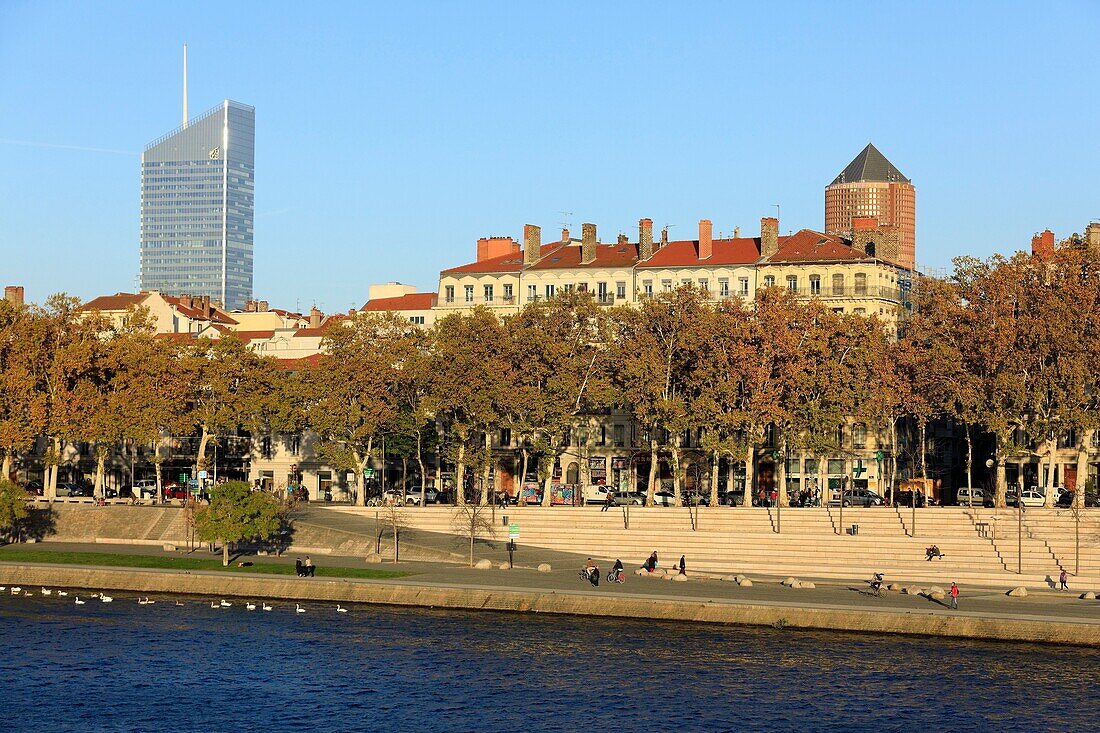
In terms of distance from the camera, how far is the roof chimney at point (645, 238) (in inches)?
5699

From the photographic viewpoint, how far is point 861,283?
137 meters

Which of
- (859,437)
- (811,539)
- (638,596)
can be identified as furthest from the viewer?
(859,437)

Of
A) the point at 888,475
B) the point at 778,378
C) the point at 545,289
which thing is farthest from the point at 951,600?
the point at 545,289

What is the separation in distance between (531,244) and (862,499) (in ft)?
149

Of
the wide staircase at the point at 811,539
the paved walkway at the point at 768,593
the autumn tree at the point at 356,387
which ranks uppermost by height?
the autumn tree at the point at 356,387

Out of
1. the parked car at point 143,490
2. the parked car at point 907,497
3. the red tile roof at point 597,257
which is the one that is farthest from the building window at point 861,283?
the parked car at point 143,490

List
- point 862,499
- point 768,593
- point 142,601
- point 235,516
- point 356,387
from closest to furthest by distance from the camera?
point 768,593
point 142,601
point 235,516
point 862,499
point 356,387

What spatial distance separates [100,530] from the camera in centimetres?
11325

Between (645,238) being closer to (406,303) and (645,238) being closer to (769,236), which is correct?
(769,236)

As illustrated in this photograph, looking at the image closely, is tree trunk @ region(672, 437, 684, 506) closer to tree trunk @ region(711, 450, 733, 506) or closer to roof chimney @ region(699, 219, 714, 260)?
tree trunk @ region(711, 450, 733, 506)

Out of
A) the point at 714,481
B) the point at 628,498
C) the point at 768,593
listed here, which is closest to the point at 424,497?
the point at 628,498

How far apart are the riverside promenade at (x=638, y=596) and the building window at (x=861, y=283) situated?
4674cm

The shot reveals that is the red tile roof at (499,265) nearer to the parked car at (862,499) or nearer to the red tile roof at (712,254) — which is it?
the red tile roof at (712,254)

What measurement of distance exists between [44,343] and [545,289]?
4421 cm
